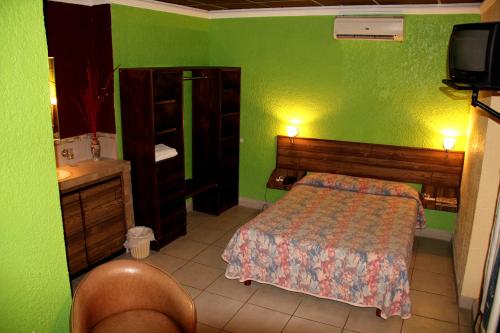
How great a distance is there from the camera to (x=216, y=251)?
466cm

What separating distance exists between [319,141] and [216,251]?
197 cm

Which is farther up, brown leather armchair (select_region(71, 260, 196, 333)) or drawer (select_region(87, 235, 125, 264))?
brown leather armchair (select_region(71, 260, 196, 333))

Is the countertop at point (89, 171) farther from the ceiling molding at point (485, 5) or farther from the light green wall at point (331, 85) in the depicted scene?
the ceiling molding at point (485, 5)

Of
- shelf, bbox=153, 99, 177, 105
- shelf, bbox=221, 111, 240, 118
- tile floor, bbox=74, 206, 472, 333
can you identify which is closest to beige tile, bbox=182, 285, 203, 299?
tile floor, bbox=74, 206, 472, 333

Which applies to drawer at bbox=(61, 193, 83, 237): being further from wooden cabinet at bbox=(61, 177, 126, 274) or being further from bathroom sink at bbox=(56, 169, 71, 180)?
bathroom sink at bbox=(56, 169, 71, 180)

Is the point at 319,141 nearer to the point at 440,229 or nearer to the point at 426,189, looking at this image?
the point at 426,189

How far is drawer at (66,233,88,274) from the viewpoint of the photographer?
3.87 metres

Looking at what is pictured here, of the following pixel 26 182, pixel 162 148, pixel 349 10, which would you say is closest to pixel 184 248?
pixel 162 148

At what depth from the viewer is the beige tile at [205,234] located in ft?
16.2

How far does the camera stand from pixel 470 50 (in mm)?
2025

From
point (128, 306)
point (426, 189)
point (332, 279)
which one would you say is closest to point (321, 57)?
point (426, 189)

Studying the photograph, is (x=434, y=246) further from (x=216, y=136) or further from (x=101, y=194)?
(x=101, y=194)

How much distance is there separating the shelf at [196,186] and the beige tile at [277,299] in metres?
1.76

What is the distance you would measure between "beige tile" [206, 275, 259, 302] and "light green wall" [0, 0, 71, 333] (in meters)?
1.95
